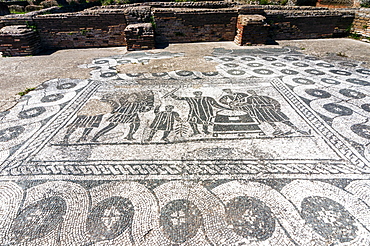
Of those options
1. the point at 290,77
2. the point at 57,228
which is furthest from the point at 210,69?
the point at 57,228

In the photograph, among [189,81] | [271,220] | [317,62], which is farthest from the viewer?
[317,62]

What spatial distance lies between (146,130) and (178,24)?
492 cm

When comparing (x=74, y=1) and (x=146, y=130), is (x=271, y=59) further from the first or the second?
(x=74, y=1)

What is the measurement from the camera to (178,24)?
6.22 meters

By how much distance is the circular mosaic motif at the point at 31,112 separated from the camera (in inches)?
108

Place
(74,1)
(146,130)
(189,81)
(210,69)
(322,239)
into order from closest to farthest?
(322,239), (146,130), (189,81), (210,69), (74,1)

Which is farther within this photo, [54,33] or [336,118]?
[54,33]

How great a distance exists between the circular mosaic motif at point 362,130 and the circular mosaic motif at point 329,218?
1182mm

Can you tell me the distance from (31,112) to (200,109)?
2.39 metres

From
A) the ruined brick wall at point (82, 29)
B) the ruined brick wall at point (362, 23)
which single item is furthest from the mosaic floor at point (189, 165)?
the ruined brick wall at point (362, 23)

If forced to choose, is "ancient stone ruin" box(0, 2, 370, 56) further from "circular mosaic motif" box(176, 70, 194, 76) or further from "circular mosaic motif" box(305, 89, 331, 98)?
"circular mosaic motif" box(305, 89, 331, 98)

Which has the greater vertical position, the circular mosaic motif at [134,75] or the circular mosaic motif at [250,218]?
the circular mosaic motif at [134,75]

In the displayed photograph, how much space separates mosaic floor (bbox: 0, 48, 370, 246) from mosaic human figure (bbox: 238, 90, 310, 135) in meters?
0.02

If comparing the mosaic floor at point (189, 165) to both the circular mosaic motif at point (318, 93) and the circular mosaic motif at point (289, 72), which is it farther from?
the circular mosaic motif at point (289, 72)
